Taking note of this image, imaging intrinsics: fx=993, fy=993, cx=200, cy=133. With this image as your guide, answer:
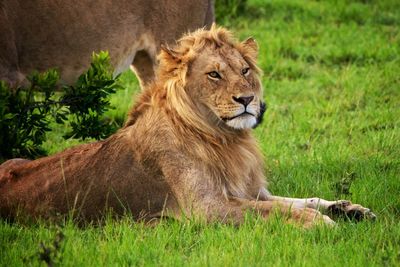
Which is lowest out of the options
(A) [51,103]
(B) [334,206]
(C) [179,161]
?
(B) [334,206]

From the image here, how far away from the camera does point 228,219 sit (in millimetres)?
5500

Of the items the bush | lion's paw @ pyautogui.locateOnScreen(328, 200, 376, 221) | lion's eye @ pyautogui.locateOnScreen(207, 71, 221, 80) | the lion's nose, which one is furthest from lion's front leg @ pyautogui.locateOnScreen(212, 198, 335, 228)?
the bush

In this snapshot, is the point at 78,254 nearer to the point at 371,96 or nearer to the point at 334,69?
the point at 371,96

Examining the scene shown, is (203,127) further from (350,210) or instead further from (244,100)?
(350,210)

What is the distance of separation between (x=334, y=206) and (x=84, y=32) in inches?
116

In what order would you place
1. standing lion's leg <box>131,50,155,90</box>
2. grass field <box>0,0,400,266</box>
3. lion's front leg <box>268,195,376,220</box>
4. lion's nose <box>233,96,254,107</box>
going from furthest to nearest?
standing lion's leg <box>131,50,155,90</box> < lion's front leg <box>268,195,376,220</box> < lion's nose <box>233,96,254,107</box> < grass field <box>0,0,400,266</box>

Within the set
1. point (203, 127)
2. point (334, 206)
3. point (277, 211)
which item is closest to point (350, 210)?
point (334, 206)

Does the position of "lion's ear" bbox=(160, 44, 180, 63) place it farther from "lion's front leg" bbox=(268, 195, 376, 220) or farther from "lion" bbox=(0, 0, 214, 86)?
"lion" bbox=(0, 0, 214, 86)

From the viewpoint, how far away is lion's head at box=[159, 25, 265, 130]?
5.59 meters

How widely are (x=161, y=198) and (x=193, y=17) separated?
298 cm

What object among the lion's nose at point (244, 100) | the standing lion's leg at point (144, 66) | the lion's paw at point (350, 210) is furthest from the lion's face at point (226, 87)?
the standing lion's leg at point (144, 66)

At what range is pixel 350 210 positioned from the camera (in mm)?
5711

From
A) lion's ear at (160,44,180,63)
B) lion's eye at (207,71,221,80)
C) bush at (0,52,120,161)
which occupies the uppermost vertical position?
lion's ear at (160,44,180,63)

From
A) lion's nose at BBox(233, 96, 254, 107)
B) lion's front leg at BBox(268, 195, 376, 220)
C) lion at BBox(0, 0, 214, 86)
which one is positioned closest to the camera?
lion's nose at BBox(233, 96, 254, 107)
